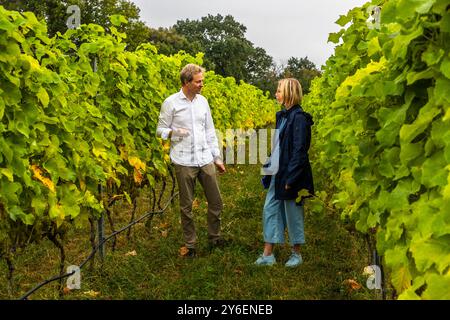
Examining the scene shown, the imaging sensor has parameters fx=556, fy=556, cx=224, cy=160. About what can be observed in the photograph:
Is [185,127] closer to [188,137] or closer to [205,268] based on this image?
[188,137]

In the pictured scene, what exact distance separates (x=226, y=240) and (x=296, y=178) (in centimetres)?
152

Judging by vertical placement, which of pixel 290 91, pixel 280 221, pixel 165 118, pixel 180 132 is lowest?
pixel 280 221

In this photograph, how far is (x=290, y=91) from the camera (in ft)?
16.8

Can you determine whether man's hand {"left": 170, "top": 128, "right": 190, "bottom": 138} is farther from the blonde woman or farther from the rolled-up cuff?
the blonde woman

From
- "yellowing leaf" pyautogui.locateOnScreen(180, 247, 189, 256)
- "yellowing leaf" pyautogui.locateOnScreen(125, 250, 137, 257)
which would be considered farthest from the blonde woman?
"yellowing leaf" pyautogui.locateOnScreen(125, 250, 137, 257)

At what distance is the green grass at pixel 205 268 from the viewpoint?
473 centimetres

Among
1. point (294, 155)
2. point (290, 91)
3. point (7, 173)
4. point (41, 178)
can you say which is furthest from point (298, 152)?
point (7, 173)

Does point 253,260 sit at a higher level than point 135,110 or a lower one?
lower

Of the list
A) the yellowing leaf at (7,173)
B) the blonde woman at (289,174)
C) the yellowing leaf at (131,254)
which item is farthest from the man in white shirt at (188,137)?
the yellowing leaf at (7,173)

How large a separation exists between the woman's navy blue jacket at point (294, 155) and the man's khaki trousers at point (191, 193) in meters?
0.85

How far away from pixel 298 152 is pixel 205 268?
1418 millimetres

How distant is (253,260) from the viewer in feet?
18.4
